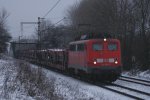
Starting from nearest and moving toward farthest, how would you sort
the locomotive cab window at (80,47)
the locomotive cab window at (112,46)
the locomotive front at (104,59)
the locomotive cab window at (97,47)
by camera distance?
the locomotive front at (104,59) → the locomotive cab window at (97,47) → the locomotive cab window at (112,46) → the locomotive cab window at (80,47)

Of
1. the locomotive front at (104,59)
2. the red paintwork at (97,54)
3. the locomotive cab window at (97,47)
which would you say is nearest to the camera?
the locomotive front at (104,59)

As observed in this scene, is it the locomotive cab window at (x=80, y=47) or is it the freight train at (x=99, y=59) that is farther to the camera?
the locomotive cab window at (x=80, y=47)

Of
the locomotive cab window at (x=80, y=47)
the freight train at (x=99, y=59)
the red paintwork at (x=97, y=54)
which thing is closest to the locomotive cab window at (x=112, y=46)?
the freight train at (x=99, y=59)

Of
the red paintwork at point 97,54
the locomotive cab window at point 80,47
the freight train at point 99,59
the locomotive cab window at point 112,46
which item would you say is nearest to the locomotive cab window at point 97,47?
the freight train at point 99,59

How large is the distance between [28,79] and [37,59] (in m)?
35.0

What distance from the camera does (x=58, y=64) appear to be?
37188mm

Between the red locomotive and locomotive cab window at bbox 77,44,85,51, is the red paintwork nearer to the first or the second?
the red locomotive

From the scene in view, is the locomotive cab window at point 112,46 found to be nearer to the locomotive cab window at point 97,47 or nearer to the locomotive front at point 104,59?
the locomotive front at point 104,59

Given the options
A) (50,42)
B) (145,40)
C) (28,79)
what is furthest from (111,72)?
(50,42)

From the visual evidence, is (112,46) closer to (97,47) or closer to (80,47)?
(97,47)

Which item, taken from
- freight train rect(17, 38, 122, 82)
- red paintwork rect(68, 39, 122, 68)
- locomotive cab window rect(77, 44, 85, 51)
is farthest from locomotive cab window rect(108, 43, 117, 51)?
locomotive cab window rect(77, 44, 85, 51)

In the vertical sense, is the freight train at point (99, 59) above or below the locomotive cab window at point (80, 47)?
below

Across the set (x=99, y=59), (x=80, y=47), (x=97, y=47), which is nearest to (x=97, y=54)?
(x=99, y=59)

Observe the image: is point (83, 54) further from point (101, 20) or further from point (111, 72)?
→ point (101, 20)
